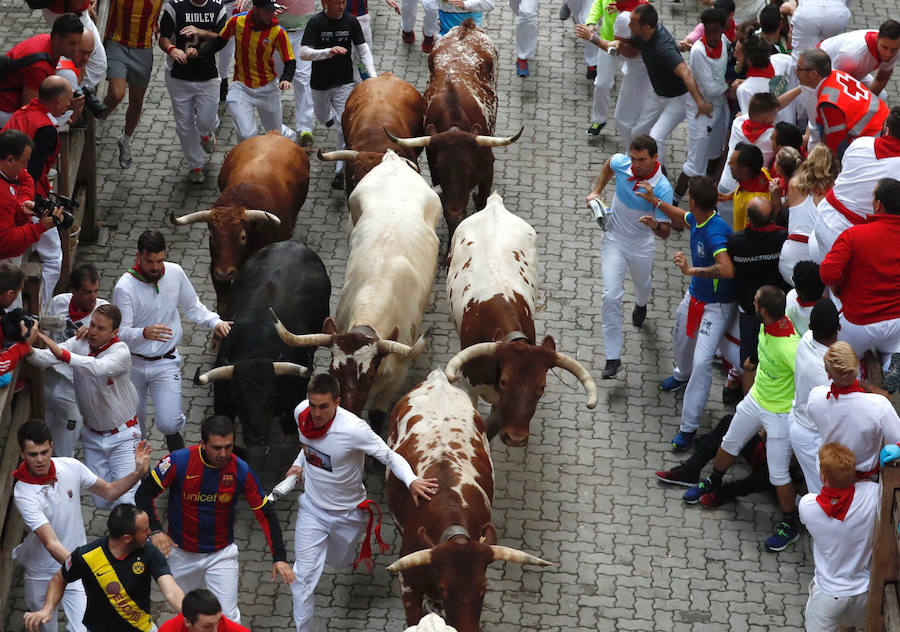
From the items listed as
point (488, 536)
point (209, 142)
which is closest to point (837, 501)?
point (488, 536)

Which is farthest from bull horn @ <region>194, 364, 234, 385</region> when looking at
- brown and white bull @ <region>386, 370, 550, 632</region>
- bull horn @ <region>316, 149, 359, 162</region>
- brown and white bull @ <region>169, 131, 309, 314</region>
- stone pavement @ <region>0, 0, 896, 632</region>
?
Result: bull horn @ <region>316, 149, 359, 162</region>

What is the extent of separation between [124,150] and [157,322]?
15.4ft

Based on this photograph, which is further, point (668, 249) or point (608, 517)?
point (668, 249)

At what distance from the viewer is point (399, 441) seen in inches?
388

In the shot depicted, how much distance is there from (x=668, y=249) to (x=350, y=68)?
409cm

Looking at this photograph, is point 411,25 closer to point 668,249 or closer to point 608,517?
point 668,249

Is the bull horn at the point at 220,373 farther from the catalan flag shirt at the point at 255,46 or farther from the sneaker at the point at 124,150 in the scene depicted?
the sneaker at the point at 124,150

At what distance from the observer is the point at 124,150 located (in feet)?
47.2

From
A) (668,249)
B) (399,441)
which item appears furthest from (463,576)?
(668,249)

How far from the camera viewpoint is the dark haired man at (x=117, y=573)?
24.7ft

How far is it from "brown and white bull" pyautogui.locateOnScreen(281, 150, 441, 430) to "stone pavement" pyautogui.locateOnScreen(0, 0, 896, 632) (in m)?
0.75

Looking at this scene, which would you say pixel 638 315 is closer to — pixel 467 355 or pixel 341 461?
pixel 467 355

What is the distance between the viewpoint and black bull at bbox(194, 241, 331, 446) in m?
10.3

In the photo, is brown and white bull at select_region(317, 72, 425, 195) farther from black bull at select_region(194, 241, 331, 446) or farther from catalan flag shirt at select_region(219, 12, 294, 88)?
black bull at select_region(194, 241, 331, 446)
